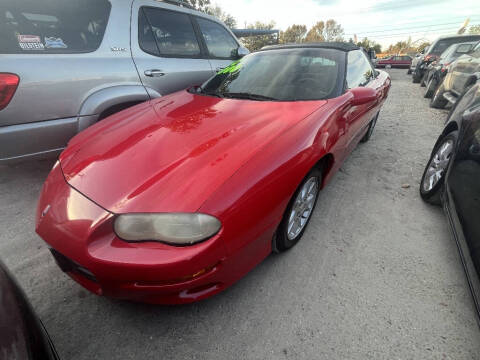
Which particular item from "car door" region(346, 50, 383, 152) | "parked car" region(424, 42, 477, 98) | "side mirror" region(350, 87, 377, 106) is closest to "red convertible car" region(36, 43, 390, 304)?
"side mirror" region(350, 87, 377, 106)

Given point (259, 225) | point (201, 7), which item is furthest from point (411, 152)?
point (201, 7)

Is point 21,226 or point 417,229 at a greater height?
point 21,226

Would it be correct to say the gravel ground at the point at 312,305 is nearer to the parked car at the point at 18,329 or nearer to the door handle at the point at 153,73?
the parked car at the point at 18,329

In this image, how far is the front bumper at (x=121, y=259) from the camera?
3.48 ft

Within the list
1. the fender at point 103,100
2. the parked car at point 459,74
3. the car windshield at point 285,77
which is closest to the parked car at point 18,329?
the fender at point 103,100

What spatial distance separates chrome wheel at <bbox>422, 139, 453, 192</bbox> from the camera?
7.21ft

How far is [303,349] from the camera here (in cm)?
129

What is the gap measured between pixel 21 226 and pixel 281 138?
234 centimetres

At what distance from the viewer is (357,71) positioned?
2.72 meters

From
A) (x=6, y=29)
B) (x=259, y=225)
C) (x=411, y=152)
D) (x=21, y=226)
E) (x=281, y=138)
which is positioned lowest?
(x=411, y=152)

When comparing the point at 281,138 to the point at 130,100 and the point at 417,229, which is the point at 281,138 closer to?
the point at 417,229

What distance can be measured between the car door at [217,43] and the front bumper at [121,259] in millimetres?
3055

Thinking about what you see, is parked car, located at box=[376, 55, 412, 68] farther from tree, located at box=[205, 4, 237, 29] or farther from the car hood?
the car hood

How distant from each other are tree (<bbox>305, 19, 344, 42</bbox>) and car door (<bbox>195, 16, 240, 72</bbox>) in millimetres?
57047
